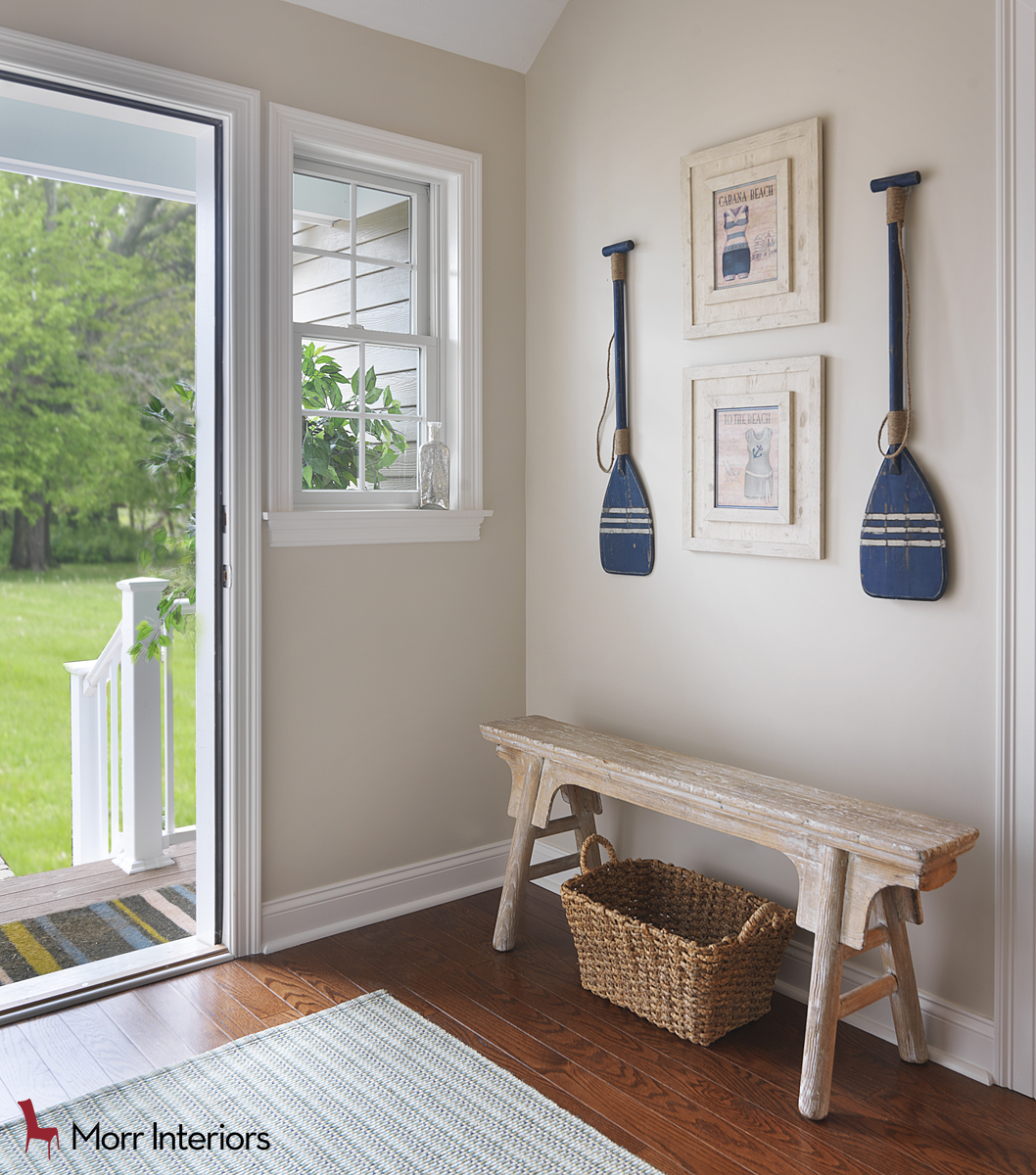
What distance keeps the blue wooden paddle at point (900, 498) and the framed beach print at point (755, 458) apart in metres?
0.19

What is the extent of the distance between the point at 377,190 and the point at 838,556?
1839 mm

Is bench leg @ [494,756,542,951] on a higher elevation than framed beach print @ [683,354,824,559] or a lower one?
lower

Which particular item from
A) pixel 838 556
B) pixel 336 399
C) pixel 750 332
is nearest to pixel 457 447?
pixel 336 399

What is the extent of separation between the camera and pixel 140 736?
3512 millimetres

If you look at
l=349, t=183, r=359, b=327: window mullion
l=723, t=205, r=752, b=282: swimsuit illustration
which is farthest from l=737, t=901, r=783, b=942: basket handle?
l=349, t=183, r=359, b=327: window mullion

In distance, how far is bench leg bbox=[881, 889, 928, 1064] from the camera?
6.79 feet

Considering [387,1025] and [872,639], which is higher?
[872,639]

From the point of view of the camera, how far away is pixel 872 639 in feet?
7.54

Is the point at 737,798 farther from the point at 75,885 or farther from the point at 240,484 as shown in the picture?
the point at 75,885

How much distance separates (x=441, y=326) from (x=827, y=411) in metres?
1.36

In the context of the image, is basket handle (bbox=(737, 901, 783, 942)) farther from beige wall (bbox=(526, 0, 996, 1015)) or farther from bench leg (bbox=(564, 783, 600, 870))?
bench leg (bbox=(564, 783, 600, 870))

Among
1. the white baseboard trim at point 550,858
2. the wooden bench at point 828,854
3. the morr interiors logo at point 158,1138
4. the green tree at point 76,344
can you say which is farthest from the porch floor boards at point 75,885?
the green tree at point 76,344

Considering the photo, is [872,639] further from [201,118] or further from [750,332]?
[201,118]

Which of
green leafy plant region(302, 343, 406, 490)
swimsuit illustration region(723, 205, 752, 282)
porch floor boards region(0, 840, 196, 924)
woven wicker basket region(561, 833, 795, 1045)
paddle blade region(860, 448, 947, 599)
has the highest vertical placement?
swimsuit illustration region(723, 205, 752, 282)
